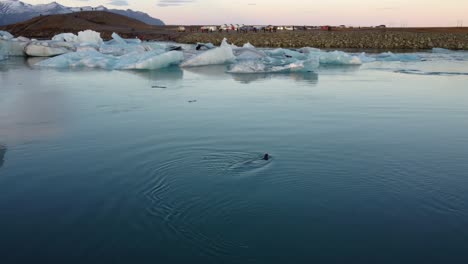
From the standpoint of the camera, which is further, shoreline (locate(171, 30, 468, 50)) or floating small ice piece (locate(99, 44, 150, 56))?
shoreline (locate(171, 30, 468, 50))

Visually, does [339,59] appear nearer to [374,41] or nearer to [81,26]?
[374,41]

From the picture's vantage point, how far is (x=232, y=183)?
138 inches

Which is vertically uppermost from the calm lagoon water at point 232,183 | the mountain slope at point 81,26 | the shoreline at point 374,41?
the mountain slope at point 81,26

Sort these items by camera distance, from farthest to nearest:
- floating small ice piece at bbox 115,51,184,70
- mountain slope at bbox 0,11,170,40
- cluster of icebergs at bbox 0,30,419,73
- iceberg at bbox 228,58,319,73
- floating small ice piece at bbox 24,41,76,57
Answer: mountain slope at bbox 0,11,170,40, floating small ice piece at bbox 24,41,76,57, floating small ice piece at bbox 115,51,184,70, cluster of icebergs at bbox 0,30,419,73, iceberg at bbox 228,58,319,73

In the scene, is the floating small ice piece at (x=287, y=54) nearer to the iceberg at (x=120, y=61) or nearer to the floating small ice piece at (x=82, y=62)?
the iceberg at (x=120, y=61)

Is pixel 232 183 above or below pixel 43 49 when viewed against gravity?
below

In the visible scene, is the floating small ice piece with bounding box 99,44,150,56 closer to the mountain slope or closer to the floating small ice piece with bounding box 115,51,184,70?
the floating small ice piece with bounding box 115,51,184,70

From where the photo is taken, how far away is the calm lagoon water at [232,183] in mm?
2496

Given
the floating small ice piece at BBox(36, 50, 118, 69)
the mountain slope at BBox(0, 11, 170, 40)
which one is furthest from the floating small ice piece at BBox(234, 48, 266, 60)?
the mountain slope at BBox(0, 11, 170, 40)

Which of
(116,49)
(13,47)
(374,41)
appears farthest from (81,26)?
(116,49)

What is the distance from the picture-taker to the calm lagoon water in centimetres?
250

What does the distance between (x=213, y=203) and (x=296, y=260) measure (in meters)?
0.91

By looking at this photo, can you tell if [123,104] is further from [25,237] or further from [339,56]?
[339,56]

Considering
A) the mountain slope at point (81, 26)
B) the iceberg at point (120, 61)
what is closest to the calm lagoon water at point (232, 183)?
the iceberg at point (120, 61)
